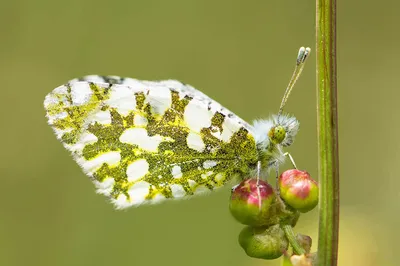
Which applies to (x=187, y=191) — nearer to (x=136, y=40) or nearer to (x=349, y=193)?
(x=349, y=193)

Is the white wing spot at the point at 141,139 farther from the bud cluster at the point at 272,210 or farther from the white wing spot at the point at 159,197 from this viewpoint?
the bud cluster at the point at 272,210

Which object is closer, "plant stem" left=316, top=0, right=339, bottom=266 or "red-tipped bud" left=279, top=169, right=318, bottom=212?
"plant stem" left=316, top=0, right=339, bottom=266

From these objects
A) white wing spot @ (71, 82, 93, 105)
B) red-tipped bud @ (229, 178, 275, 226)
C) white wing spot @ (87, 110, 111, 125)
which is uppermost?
white wing spot @ (71, 82, 93, 105)

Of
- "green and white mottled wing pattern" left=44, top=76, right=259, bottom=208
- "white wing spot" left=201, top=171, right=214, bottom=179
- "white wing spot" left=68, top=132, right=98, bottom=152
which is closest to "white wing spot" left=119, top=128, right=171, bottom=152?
"green and white mottled wing pattern" left=44, top=76, right=259, bottom=208

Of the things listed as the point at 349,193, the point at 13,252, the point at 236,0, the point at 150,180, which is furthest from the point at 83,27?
the point at 150,180

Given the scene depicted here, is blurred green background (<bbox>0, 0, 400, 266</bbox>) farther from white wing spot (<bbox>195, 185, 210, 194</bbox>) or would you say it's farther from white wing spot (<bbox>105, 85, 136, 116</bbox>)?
white wing spot (<bbox>105, 85, 136, 116</bbox>)

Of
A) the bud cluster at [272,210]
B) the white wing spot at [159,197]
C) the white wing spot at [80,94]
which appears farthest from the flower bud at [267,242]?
the white wing spot at [80,94]

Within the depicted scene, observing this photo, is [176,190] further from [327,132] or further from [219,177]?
[327,132]
